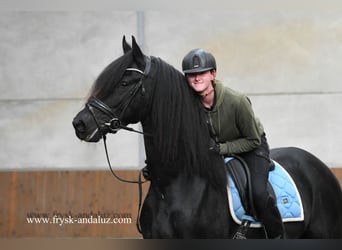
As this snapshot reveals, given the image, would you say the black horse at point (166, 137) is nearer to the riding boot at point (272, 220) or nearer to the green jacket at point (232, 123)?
the green jacket at point (232, 123)

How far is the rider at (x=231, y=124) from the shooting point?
4.38 m

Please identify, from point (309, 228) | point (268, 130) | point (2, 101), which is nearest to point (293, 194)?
point (309, 228)

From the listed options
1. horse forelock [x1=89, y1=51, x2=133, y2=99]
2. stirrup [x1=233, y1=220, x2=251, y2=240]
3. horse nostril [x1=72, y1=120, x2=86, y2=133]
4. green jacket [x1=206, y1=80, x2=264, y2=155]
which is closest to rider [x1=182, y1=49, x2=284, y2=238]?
green jacket [x1=206, y1=80, x2=264, y2=155]

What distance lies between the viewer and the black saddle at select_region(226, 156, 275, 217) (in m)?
4.46

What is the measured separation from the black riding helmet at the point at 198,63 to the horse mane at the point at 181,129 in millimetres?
121

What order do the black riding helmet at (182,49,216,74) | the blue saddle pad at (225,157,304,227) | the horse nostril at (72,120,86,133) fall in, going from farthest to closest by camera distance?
the blue saddle pad at (225,157,304,227) → the black riding helmet at (182,49,216,74) → the horse nostril at (72,120,86,133)

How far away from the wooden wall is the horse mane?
4.84 m

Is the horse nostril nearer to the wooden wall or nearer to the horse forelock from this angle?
the horse forelock

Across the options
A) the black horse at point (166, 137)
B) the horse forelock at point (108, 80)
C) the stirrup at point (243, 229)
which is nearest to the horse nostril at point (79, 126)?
the black horse at point (166, 137)

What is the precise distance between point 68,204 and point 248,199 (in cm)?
521

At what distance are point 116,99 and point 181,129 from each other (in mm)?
501

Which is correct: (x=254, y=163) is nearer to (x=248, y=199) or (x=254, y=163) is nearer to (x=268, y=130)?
(x=248, y=199)

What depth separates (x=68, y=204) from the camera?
30.2 ft

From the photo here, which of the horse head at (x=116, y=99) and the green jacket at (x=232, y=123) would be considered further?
the green jacket at (x=232, y=123)
